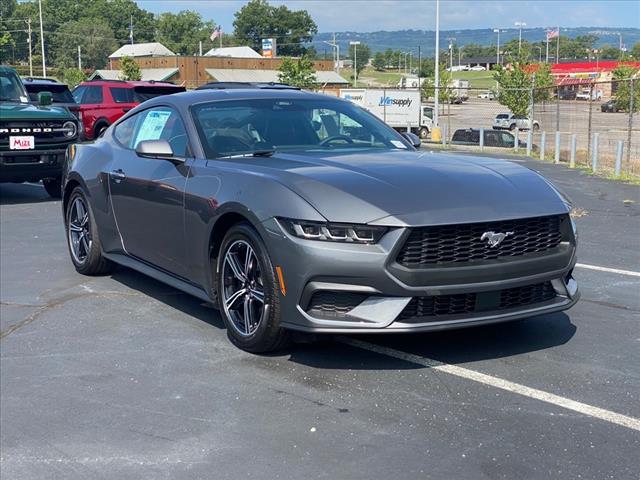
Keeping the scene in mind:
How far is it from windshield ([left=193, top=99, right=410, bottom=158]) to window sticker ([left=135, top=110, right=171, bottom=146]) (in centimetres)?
42

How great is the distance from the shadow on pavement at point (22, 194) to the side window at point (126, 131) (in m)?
6.19

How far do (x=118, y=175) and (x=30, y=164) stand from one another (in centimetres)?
626

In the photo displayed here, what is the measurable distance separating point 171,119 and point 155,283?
1531mm

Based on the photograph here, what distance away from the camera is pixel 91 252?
7.05 meters

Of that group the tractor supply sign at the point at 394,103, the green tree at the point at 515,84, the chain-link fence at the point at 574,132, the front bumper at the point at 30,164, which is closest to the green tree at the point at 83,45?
the tractor supply sign at the point at 394,103

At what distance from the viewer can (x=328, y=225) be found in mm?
4453

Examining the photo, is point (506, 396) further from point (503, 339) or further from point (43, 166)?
point (43, 166)

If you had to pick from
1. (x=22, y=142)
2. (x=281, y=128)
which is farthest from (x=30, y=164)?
(x=281, y=128)

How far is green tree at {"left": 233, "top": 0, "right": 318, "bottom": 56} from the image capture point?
153750 mm

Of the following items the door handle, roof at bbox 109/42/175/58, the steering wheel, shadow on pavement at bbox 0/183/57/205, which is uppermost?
roof at bbox 109/42/175/58

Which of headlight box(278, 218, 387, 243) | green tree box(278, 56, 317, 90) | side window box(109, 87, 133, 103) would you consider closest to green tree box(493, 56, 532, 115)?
green tree box(278, 56, 317, 90)

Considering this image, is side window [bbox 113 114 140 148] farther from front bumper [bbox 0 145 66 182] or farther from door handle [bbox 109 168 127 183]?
front bumper [bbox 0 145 66 182]

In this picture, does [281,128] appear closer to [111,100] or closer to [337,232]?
[337,232]

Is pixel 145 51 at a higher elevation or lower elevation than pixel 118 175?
higher
